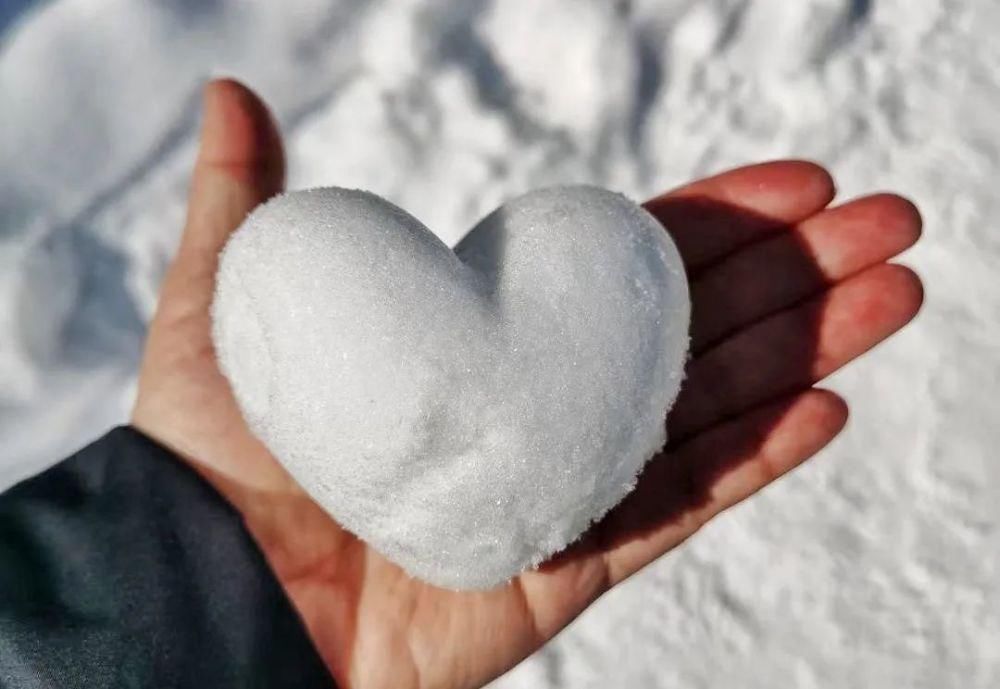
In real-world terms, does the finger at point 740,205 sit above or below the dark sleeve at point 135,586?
above

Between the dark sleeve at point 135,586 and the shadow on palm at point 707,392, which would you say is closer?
the dark sleeve at point 135,586

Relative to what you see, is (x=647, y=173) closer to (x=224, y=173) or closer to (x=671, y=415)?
(x=671, y=415)

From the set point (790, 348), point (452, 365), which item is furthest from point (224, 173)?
point (790, 348)

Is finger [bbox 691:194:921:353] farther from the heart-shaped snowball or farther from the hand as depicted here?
the heart-shaped snowball

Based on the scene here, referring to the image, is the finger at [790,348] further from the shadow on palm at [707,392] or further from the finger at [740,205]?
the finger at [740,205]

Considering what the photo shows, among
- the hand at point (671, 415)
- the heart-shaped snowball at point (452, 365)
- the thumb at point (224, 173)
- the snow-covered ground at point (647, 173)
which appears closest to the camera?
the heart-shaped snowball at point (452, 365)

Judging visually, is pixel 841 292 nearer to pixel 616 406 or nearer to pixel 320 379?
pixel 616 406

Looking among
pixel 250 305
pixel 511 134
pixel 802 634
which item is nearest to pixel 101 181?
pixel 511 134

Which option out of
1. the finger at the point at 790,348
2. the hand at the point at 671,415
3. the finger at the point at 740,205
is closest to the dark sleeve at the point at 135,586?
the hand at the point at 671,415
